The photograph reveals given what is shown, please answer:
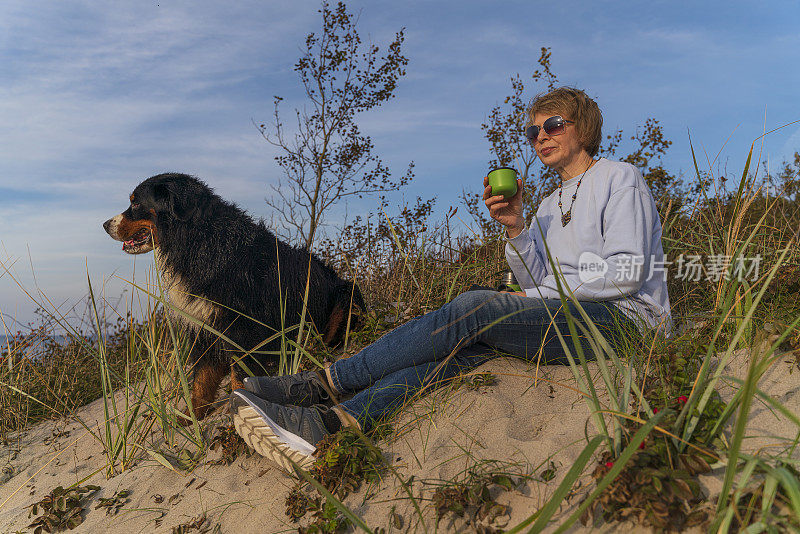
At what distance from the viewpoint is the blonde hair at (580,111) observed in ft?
10.3

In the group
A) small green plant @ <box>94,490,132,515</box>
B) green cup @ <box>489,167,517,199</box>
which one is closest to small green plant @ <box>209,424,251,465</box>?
small green plant @ <box>94,490,132,515</box>

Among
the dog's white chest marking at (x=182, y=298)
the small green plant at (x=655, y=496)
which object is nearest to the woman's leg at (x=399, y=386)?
the small green plant at (x=655, y=496)

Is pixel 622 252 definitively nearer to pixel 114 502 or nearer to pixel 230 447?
pixel 230 447

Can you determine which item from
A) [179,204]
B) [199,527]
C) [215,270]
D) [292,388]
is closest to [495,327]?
[292,388]

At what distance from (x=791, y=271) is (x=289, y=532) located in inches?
134

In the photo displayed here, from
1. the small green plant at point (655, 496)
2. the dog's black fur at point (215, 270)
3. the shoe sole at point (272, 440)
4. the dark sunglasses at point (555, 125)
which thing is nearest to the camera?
the small green plant at point (655, 496)

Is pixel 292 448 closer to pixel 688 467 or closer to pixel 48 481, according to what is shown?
pixel 688 467

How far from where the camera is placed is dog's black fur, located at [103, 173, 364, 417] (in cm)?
341

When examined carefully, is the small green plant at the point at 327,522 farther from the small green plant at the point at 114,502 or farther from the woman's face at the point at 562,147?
the woman's face at the point at 562,147

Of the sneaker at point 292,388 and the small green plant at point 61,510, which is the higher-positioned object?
the sneaker at point 292,388

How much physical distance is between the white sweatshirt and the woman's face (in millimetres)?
132

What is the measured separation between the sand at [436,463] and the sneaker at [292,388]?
1.22 feet

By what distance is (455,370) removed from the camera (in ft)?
9.34

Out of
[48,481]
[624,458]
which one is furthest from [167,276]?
[624,458]
